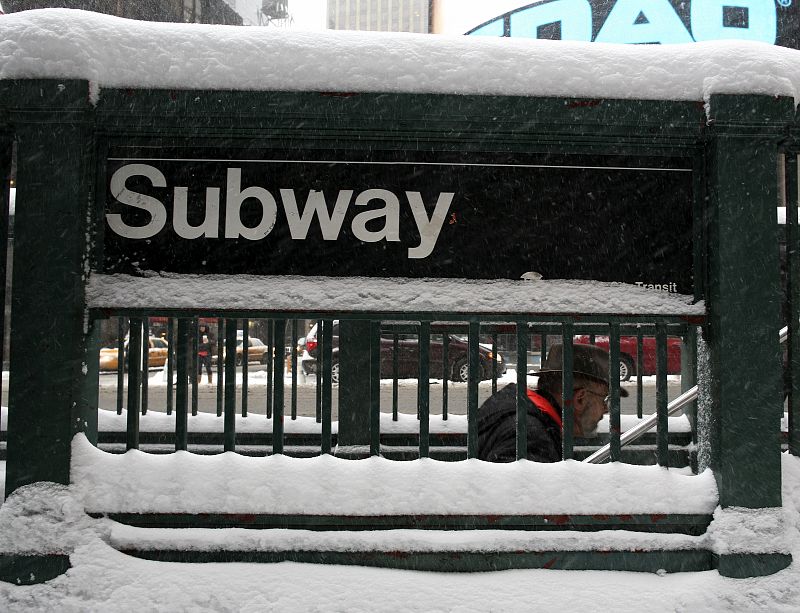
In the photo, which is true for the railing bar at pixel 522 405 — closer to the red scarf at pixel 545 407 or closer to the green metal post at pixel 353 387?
the red scarf at pixel 545 407

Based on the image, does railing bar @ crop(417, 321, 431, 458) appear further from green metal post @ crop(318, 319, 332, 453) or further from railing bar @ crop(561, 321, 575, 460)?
railing bar @ crop(561, 321, 575, 460)

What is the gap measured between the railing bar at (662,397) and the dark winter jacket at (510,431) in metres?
0.65

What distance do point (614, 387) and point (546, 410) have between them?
1.04 m

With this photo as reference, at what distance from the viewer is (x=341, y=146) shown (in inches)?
98.5

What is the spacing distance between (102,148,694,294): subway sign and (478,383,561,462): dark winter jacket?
957 mm

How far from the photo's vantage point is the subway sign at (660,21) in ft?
54.4

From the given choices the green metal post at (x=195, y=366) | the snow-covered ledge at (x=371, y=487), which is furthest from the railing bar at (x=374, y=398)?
the green metal post at (x=195, y=366)

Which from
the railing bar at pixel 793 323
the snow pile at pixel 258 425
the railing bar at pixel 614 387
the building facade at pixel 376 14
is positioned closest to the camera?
the railing bar at pixel 614 387

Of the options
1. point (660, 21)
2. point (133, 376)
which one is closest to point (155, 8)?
point (660, 21)

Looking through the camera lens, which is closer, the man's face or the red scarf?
the red scarf

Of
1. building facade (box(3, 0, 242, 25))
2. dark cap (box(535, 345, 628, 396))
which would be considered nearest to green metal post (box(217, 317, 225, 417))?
dark cap (box(535, 345, 628, 396))

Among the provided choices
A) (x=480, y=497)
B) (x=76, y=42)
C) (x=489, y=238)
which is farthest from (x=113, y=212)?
(x=480, y=497)

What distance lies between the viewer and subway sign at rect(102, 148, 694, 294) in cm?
250

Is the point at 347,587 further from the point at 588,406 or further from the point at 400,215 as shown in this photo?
the point at 588,406
